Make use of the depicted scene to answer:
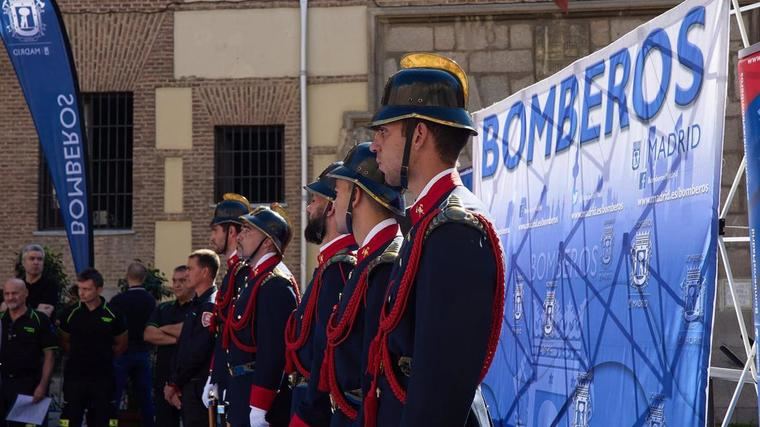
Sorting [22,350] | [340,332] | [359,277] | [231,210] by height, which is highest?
[231,210]

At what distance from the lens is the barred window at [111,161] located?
19875 millimetres

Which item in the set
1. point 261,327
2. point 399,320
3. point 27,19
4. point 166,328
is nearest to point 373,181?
point 399,320

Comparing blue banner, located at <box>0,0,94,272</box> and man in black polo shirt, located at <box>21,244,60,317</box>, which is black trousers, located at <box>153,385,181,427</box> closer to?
man in black polo shirt, located at <box>21,244,60,317</box>

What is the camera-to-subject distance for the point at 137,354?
→ 13.2 meters

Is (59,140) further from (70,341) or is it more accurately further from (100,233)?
(100,233)

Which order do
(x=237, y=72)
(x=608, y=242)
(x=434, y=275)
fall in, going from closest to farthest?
1. (x=434, y=275)
2. (x=608, y=242)
3. (x=237, y=72)

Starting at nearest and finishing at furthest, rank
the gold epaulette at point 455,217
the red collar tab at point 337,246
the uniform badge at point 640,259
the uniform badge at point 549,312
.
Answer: the gold epaulette at point 455,217, the red collar tab at point 337,246, the uniform badge at point 640,259, the uniform badge at point 549,312

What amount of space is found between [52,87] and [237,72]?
599 cm

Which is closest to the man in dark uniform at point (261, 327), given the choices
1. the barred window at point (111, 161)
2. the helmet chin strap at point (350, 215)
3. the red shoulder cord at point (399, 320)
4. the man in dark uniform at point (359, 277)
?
the man in dark uniform at point (359, 277)

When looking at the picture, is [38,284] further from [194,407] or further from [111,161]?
[111,161]

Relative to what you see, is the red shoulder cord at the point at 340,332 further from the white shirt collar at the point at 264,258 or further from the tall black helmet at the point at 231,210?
the tall black helmet at the point at 231,210

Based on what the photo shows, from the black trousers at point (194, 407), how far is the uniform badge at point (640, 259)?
403cm

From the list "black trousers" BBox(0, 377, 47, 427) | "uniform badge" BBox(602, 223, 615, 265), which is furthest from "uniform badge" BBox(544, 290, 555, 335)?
"black trousers" BBox(0, 377, 47, 427)

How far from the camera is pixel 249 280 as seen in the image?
7.80 meters
